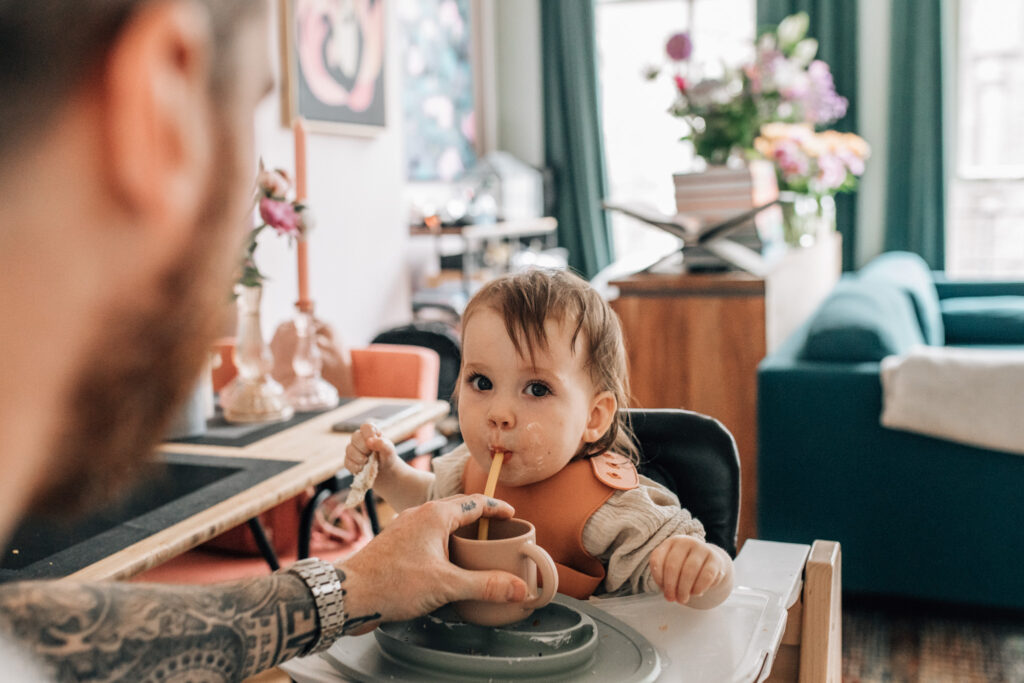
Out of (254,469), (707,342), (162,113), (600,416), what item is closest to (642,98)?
(707,342)

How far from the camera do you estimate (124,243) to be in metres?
0.29

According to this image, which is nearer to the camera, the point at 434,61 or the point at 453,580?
the point at 453,580

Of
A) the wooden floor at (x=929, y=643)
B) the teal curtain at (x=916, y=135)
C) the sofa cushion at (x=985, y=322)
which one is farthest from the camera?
the teal curtain at (x=916, y=135)

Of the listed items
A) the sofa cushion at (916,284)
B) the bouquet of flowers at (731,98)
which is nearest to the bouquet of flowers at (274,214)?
the bouquet of flowers at (731,98)

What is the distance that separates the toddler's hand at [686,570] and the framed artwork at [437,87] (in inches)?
171

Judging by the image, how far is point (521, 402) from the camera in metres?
0.99

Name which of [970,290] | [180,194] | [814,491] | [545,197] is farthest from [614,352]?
[545,197]

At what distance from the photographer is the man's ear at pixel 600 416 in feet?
3.52

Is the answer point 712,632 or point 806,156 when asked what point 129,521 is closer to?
point 712,632

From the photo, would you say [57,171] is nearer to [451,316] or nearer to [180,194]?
[180,194]

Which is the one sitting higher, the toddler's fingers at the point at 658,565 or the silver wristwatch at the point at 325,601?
the silver wristwatch at the point at 325,601

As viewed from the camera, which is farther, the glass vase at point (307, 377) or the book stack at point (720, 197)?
the book stack at point (720, 197)

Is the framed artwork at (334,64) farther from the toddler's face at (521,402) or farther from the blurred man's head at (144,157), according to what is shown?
the blurred man's head at (144,157)

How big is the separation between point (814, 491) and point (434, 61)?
3.73 metres
